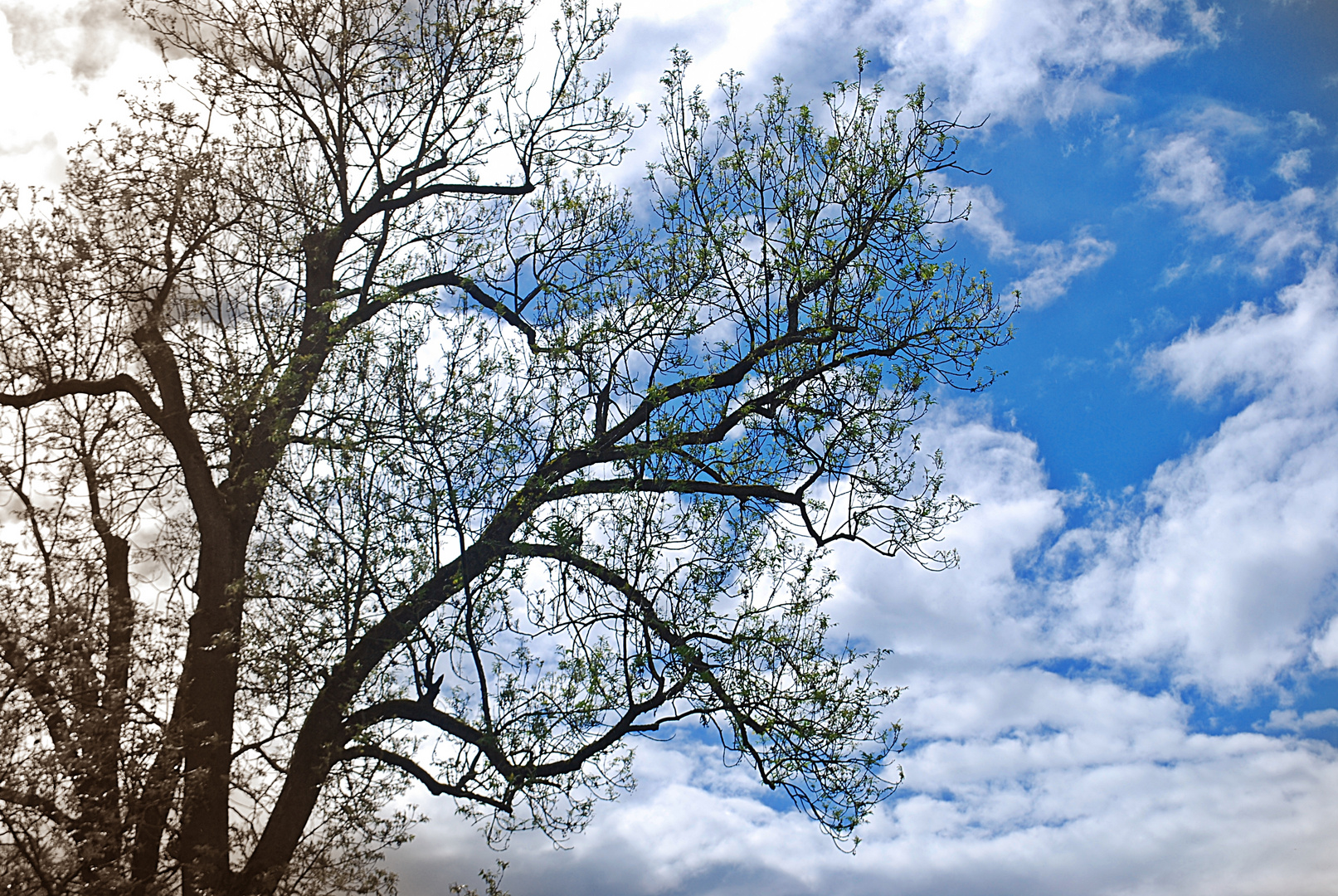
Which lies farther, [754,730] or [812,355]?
[812,355]

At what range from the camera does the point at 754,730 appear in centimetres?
980

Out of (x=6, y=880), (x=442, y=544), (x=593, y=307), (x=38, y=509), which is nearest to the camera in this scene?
(x=6, y=880)

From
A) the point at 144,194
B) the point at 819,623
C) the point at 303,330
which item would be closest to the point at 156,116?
the point at 144,194

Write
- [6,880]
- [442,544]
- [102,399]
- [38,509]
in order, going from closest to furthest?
1. [6,880]
2. [442,544]
3. [38,509]
4. [102,399]

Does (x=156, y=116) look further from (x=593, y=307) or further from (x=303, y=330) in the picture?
(x=593, y=307)

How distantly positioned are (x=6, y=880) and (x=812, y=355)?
940 cm

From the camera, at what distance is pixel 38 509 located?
11805 mm

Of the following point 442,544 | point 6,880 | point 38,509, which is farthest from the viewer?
point 38,509

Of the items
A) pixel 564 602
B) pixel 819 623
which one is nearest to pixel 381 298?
pixel 564 602

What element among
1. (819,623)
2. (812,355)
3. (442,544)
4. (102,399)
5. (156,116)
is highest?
(156,116)

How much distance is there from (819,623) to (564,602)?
275 cm

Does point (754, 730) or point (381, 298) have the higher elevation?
point (381, 298)

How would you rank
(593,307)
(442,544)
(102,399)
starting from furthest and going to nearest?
(102,399) < (593,307) < (442,544)

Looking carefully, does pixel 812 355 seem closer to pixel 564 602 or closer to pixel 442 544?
pixel 564 602
